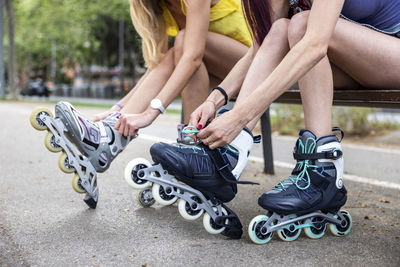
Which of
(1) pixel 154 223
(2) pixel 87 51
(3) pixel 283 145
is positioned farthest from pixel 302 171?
(2) pixel 87 51

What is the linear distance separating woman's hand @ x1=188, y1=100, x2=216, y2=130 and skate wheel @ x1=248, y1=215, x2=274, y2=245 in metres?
0.40

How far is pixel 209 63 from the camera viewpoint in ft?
8.20

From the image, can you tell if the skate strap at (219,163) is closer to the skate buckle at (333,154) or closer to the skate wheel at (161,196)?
the skate wheel at (161,196)

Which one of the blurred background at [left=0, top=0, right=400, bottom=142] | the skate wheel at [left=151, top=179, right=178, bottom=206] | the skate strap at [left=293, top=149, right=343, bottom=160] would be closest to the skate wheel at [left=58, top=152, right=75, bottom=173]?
the skate wheel at [left=151, top=179, right=178, bottom=206]

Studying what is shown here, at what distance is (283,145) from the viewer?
5355mm

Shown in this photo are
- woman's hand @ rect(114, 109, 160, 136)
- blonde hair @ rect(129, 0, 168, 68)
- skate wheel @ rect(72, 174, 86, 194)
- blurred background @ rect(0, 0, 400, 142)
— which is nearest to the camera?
skate wheel @ rect(72, 174, 86, 194)

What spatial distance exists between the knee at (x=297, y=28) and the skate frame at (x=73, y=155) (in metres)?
0.95

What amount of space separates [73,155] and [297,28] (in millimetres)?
1008

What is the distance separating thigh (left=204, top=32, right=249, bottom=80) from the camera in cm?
242

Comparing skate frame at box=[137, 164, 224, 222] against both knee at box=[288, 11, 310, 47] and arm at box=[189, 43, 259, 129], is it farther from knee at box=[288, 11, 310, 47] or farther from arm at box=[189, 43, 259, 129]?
knee at box=[288, 11, 310, 47]

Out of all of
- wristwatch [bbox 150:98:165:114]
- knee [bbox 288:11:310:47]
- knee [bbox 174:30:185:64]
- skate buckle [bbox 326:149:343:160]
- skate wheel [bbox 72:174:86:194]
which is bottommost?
skate wheel [bbox 72:174:86:194]

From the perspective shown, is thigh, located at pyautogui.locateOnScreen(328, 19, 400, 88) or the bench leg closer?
thigh, located at pyautogui.locateOnScreen(328, 19, 400, 88)

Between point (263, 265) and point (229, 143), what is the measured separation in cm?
44

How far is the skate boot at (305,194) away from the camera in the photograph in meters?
1.66
